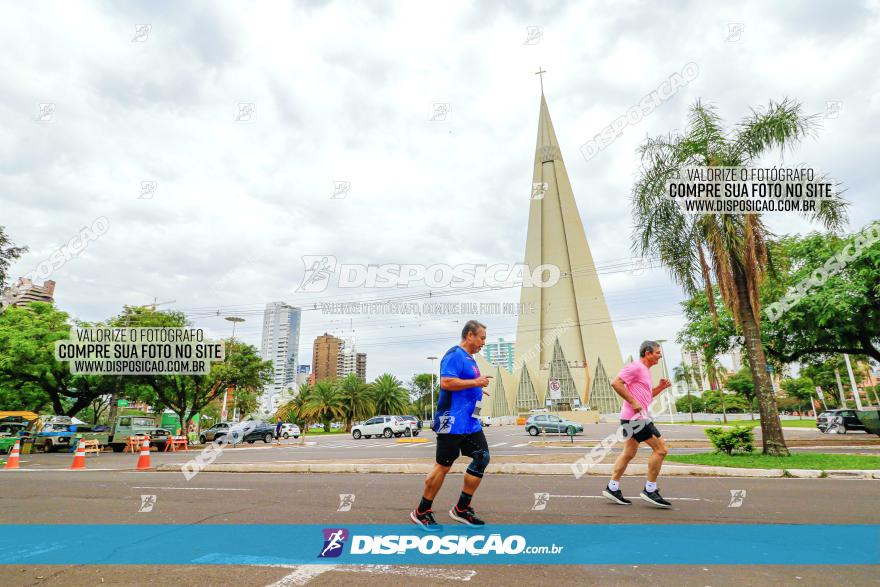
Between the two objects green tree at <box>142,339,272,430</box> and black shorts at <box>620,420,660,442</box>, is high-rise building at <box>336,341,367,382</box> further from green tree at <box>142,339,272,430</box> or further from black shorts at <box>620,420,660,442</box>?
black shorts at <box>620,420,660,442</box>

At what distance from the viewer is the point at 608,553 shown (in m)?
3.59

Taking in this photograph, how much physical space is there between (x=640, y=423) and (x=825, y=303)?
13641mm

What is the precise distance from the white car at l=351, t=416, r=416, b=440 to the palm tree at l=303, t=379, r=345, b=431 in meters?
18.5

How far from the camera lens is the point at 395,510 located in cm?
541

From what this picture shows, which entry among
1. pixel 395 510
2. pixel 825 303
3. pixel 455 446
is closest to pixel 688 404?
pixel 825 303

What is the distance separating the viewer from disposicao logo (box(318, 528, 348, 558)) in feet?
12.1

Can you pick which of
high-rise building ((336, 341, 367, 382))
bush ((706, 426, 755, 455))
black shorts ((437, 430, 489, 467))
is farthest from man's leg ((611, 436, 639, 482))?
high-rise building ((336, 341, 367, 382))

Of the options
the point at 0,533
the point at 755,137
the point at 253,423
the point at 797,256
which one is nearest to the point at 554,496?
the point at 0,533

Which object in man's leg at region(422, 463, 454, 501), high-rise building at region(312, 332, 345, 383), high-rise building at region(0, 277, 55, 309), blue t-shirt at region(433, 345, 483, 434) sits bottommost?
man's leg at region(422, 463, 454, 501)

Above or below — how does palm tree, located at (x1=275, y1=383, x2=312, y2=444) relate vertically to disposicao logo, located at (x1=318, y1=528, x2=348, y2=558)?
above

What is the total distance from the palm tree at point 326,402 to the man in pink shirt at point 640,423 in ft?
159

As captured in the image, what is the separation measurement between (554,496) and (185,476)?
7.88 m

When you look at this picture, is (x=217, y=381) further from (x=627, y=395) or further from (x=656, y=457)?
(x=656, y=457)

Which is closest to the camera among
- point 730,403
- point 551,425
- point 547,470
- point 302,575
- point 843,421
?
point 302,575
